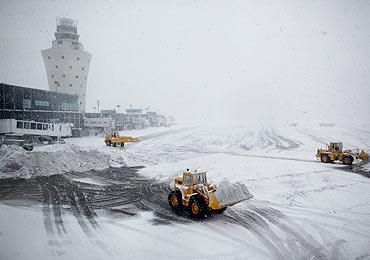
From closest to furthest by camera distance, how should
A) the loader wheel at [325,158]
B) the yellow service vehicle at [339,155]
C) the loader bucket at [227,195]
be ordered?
the loader bucket at [227,195] < the yellow service vehicle at [339,155] < the loader wheel at [325,158]

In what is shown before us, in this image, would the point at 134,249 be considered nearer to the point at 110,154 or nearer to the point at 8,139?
the point at 110,154

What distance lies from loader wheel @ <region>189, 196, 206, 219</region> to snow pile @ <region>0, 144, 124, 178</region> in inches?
583

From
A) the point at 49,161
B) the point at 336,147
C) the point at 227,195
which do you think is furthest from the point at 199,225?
the point at 336,147

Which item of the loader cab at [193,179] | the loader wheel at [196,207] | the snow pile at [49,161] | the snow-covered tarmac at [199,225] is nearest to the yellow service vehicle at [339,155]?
the snow-covered tarmac at [199,225]

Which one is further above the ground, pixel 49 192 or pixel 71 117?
pixel 71 117

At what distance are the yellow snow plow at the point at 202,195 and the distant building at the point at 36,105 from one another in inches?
1771

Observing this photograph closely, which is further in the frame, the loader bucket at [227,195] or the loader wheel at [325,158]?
the loader wheel at [325,158]

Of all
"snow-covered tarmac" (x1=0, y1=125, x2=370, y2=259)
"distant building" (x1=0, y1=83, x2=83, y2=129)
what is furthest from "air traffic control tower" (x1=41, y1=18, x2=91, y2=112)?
"snow-covered tarmac" (x1=0, y1=125, x2=370, y2=259)

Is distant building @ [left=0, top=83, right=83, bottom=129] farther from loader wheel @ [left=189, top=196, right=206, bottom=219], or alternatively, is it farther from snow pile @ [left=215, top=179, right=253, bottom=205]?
snow pile @ [left=215, top=179, right=253, bottom=205]

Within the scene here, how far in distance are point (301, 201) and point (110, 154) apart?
68.3 ft

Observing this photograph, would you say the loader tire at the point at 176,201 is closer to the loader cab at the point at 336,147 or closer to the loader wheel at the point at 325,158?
the loader wheel at the point at 325,158

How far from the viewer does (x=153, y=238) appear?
10.5 meters

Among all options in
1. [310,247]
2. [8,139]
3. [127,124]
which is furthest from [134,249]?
[127,124]

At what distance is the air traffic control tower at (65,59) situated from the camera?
80875mm
